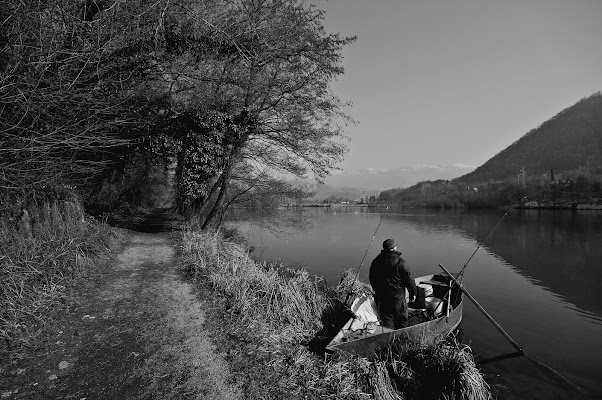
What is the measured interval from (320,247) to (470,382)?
68.0ft

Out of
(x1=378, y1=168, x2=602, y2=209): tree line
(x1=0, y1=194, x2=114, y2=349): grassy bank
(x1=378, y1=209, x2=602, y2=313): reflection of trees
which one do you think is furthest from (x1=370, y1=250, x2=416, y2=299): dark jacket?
(x1=378, y1=168, x2=602, y2=209): tree line

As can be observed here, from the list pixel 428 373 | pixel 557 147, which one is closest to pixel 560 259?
pixel 428 373

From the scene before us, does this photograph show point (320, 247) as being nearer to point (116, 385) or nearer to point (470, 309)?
point (470, 309)

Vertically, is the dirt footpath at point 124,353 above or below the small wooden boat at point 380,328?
above

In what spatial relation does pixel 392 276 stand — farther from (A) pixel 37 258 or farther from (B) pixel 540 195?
(B) pixel 540 195

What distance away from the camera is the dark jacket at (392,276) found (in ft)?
21.2

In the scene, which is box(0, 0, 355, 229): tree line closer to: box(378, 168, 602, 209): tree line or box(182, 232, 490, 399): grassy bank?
box(182, 232, 490, 399): grassy bank

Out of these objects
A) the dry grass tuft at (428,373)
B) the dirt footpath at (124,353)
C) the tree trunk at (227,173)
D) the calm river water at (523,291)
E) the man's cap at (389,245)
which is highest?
the tree trunk at (227,173)

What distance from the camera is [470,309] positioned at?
38.9 ft

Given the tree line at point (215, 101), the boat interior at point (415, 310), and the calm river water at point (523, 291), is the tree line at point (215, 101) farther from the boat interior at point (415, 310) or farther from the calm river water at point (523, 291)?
the boat interior at point (415, 310)

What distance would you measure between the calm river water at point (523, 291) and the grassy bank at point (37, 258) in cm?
967

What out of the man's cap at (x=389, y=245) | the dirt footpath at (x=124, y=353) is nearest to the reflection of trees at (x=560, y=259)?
the man's cap at (x=389, y=245)

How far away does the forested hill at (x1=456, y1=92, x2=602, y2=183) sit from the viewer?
129m

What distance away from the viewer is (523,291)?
47.6 ft
